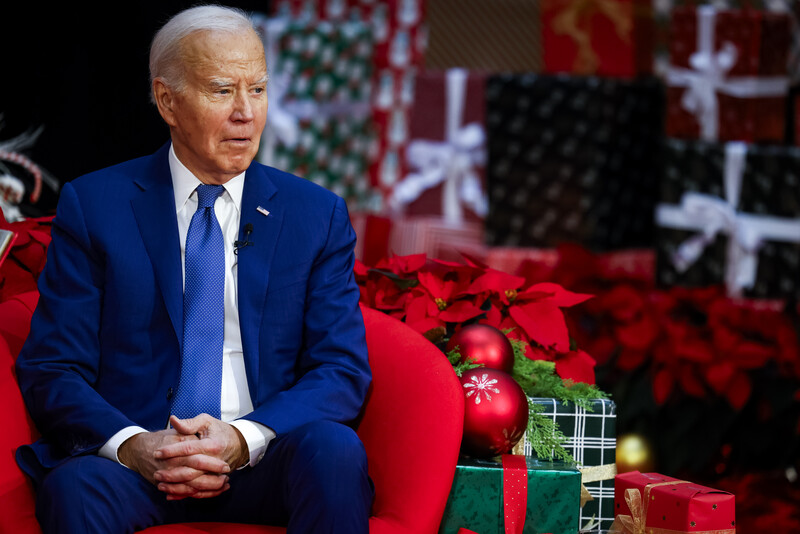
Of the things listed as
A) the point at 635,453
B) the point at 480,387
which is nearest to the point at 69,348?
the point at 480,387

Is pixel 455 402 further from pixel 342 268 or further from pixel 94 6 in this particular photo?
pixel 94 6

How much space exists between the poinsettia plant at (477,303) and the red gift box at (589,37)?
241cm

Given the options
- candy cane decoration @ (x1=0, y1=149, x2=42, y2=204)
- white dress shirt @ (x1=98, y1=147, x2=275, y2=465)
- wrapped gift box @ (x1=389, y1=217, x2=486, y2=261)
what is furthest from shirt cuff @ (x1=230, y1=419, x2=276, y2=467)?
wrapped gift box @ (x1=389, y1=217, x2=486, y2=261)

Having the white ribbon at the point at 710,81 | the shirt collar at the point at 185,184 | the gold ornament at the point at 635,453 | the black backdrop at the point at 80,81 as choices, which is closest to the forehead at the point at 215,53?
the shirt collar at the point at 185,184

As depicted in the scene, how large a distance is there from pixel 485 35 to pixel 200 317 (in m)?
2.95

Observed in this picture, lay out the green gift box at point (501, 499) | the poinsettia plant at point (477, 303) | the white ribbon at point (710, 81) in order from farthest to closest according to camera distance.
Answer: the white ribbon at point (710, 81) < the poinsettia plant at point (477, 303) < the green gift box at point (501, 499)

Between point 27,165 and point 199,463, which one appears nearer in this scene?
point 199,463

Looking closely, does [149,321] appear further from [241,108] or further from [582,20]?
[582,20]

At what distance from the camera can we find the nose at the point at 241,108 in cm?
179

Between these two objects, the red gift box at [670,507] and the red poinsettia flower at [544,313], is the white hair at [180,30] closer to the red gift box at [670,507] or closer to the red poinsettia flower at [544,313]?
the red poinsettia flower at [544,313]

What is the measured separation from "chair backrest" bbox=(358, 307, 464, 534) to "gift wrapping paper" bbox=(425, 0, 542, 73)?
2.69m

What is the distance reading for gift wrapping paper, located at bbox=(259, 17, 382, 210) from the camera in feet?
14.4

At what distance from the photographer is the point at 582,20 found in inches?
171

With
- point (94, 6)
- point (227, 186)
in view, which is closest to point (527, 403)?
point (227, 186)
